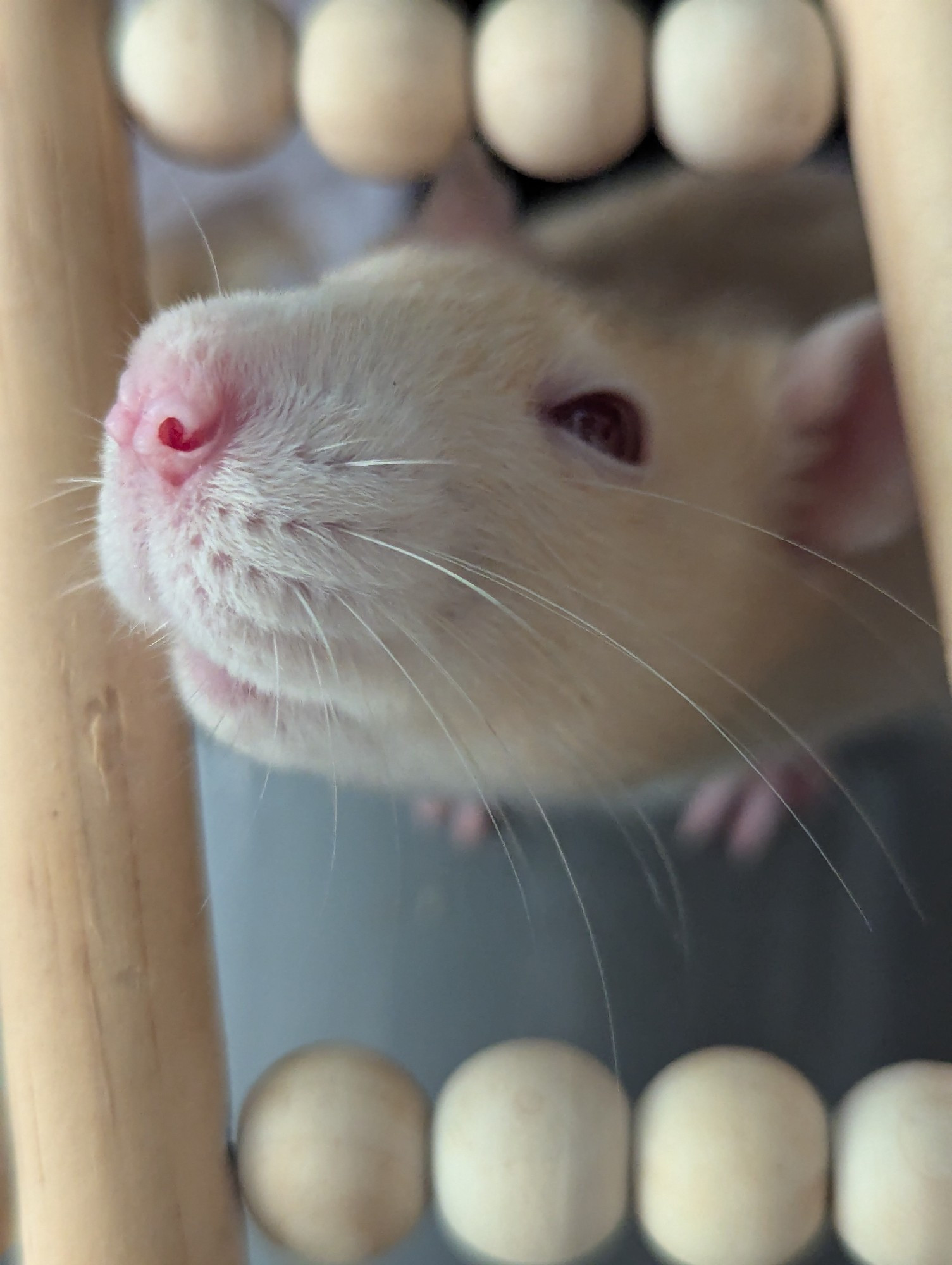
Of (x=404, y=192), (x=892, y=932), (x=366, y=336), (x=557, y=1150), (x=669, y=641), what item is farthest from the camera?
(x=404, y=192)

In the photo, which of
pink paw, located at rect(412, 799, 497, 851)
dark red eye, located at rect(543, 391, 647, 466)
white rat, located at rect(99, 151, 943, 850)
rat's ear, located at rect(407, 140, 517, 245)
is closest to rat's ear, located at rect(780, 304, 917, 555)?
white rat, located at rect(99, 151, 943, 850)

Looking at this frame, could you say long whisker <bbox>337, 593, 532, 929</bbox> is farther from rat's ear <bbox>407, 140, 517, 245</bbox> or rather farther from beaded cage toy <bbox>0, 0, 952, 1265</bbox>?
rat's ear <bbox>407, 140, 517, 245</bbox>

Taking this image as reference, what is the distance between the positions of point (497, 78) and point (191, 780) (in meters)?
0.40

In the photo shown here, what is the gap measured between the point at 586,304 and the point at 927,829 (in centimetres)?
60

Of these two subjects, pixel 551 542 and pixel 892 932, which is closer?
pixel 551 542

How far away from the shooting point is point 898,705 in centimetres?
104

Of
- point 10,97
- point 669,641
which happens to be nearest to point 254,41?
point 10,97

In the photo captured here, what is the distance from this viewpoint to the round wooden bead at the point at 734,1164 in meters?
0.49

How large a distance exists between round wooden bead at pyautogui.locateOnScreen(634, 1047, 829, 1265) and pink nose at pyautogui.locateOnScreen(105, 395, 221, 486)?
37cm

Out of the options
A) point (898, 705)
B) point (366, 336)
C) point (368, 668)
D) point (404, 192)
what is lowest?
point (898, 705)

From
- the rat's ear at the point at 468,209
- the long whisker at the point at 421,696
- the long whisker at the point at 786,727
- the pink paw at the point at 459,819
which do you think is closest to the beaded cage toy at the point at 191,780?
the long whisker at the point at 421,696

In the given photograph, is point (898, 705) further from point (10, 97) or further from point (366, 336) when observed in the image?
point (10, 97)

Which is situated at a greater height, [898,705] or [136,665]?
[136,665]

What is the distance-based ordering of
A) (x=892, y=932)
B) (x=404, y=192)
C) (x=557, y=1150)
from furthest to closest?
(x=404, y=192) → (x=892, y=932) → (x=557, y=1150)
